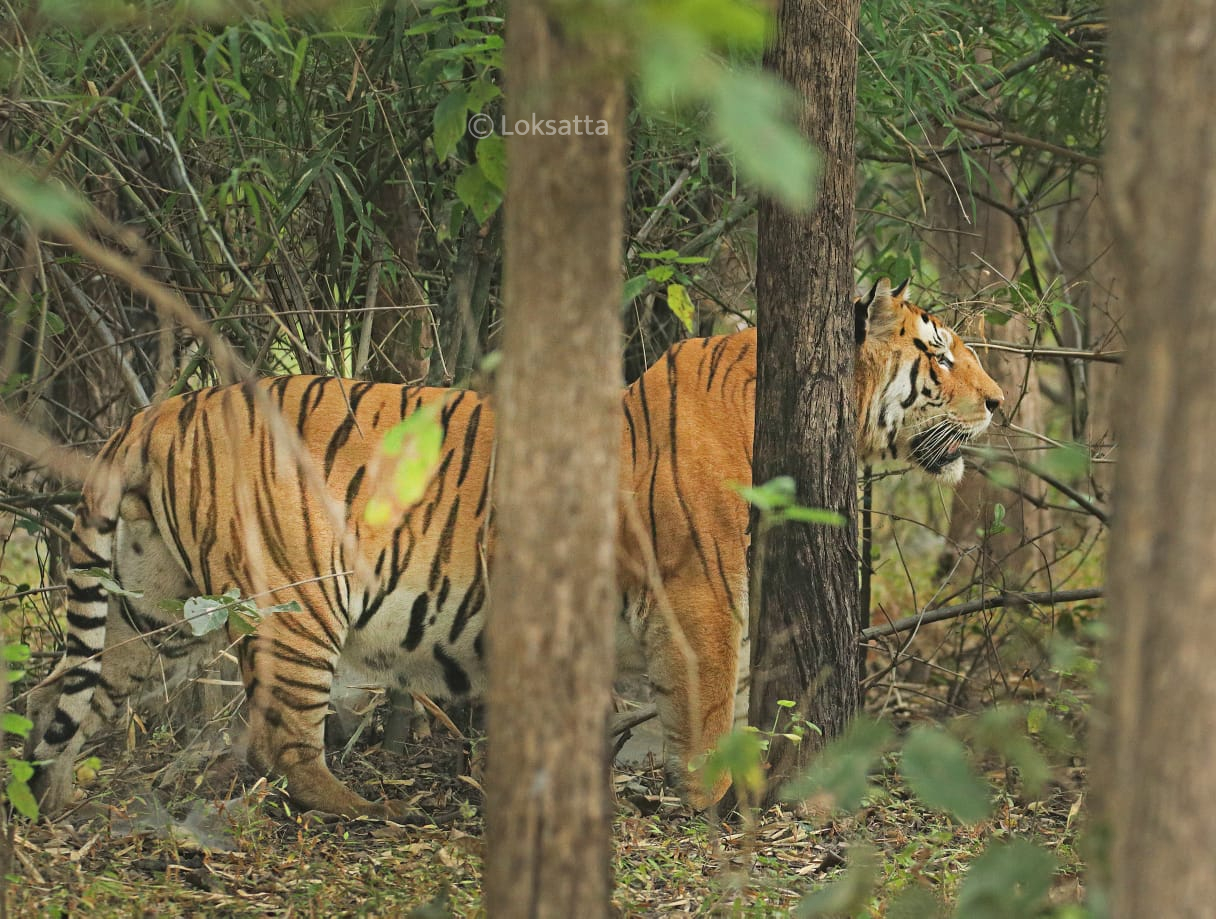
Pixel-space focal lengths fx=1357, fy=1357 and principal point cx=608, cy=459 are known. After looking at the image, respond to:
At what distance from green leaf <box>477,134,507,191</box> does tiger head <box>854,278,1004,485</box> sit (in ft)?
6.88

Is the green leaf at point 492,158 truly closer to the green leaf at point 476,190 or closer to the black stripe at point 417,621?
the green leaf at point 476,190

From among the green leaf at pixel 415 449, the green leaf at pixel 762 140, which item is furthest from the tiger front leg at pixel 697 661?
the green leaf at pixel 762 140

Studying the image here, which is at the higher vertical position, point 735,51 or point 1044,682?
point 735,51

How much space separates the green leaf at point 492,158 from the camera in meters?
2.83

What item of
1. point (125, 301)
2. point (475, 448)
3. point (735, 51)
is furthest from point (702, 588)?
point (125, 301)

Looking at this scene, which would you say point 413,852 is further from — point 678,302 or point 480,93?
point 480,93

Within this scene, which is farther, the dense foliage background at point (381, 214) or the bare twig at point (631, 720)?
the bare twig at point (631, 720)

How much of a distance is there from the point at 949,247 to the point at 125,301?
3904 millimetres

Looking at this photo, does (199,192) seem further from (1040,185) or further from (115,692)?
(1040,185)

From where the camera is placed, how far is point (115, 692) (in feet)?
14.7

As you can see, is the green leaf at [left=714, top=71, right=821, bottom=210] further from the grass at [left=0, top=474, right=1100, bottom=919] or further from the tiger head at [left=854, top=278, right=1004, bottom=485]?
the tiger head at [left=854, top=278, right=1004, bottom=485]

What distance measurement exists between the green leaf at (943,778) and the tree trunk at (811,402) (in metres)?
1.57

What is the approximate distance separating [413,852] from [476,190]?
6.42 ft

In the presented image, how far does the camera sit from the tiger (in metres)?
4.25
